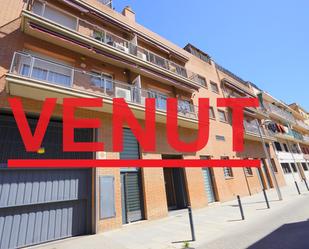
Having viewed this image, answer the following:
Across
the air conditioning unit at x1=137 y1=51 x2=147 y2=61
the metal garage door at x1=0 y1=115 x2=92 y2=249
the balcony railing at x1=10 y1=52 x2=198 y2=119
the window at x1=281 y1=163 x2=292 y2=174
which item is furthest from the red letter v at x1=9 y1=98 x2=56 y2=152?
the window at x1=281 y1=163 x2=292 y2=174

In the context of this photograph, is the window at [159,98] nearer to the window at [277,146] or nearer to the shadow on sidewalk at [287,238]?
the shadow on sidewalk at [287,238]

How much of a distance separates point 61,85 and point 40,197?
426 cm

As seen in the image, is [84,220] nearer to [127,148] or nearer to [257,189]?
[127,148]

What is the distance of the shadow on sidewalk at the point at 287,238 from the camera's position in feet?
15.6

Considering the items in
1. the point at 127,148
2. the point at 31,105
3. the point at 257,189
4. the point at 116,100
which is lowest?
the point at 257,189

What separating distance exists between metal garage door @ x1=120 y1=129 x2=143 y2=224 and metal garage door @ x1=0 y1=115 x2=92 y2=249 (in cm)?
168

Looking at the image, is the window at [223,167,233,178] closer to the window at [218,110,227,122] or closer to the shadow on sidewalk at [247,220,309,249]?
the window at [218,110,227,122]

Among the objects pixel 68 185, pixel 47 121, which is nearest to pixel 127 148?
pixel 68 185

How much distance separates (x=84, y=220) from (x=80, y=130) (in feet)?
12.3

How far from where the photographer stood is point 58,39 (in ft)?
28.3

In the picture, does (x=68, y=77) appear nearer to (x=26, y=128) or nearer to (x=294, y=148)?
(x=26, y=128)

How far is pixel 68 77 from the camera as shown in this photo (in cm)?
875

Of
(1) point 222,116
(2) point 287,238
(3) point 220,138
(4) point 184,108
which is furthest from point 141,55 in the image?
(2) point 287,238

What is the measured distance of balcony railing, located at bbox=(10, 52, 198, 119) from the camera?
7.16 m
